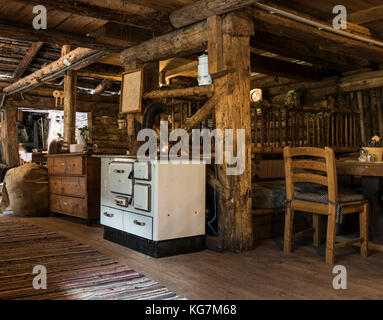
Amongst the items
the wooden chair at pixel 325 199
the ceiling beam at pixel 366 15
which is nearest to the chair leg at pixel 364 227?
the wooden chair at pixel 325 199

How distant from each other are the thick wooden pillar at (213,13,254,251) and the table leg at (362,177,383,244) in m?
1.20

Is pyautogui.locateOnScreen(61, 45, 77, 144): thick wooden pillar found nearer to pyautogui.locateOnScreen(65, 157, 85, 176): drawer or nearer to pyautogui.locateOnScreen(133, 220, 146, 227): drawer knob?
pyautogui.locateOnScreen(65, 157, 85, 176): drawer

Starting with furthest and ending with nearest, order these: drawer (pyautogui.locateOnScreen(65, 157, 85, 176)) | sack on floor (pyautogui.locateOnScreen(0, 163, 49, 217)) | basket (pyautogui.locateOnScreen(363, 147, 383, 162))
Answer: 1. sack on floor (pyautogui.locateOnScreen(0, 163, 49, 217))
2. drawer (pyautogui.locateOnScreen(65, 157, 85, 176))
3. basket (pyautogui.locateOnScreen(363, 147, 383, 162))

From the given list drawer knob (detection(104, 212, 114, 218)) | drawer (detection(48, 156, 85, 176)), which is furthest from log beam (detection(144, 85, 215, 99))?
drawer knob (detection(104, 212, 114, 218))

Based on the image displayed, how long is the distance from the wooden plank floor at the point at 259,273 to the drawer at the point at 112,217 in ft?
0.71

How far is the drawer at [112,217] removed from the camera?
163 inches

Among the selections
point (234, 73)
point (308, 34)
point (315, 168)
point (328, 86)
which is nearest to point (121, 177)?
point (234, 73)

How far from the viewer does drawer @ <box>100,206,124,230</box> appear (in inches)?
163

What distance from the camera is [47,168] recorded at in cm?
644

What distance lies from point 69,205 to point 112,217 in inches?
67.2

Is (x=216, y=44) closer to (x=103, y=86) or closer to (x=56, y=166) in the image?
(x=56, y=166)

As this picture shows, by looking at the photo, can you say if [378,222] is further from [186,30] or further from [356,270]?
[186,30]
